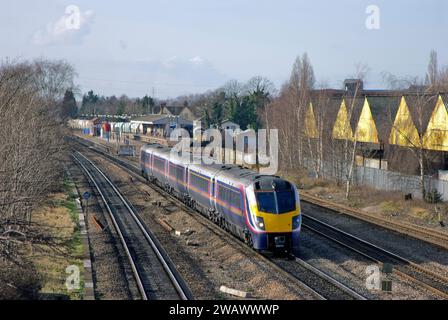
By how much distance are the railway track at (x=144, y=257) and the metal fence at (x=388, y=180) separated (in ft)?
52.1

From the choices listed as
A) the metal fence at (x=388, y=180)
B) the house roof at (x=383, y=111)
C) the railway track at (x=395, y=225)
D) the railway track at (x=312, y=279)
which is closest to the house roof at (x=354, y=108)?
the house roof at (x=383, y=111)

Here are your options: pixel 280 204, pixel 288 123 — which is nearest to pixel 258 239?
pixel 280 204

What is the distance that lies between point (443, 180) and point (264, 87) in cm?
6806

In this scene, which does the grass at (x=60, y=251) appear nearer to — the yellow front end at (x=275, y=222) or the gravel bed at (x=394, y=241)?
the yellow front end at (x=275, y=222)

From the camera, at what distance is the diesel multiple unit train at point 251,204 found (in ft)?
70.0

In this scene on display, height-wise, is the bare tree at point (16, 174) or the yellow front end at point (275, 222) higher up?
the bare tree at point (16, 174)

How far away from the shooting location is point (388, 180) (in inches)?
1553

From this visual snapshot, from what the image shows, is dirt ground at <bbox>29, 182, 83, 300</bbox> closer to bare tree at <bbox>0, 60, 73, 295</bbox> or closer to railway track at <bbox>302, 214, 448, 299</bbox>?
bare tree at <bbox>0, 60, 73, 295</bbox>

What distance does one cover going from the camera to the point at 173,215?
109 ft

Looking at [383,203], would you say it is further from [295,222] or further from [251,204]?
[251,204]

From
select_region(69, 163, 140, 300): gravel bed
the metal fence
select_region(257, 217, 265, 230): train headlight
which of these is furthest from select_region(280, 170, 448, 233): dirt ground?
select_region(69, 163, 140, 300): gravel bed

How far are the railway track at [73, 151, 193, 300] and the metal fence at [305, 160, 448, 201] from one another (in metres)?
15.9

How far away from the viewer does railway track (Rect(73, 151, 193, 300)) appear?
17828mm

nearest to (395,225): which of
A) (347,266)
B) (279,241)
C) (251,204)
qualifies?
(347,266)
